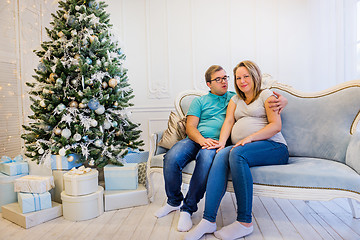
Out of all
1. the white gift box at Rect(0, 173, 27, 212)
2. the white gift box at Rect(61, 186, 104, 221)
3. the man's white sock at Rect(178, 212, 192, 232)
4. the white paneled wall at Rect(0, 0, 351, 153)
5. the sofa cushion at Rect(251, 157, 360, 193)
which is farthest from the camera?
the white paneled wall at Rect(0, 0, 351, 153)

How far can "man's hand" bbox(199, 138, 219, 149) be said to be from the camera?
78.4 inches

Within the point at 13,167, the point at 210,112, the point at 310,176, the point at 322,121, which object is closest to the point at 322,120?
the point at 322,121

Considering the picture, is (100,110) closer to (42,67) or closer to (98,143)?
(98,143)

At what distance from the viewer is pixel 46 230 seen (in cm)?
191

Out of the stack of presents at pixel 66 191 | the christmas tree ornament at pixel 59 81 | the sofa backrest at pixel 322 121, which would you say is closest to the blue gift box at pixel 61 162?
the stack of presents at pixel 66 191

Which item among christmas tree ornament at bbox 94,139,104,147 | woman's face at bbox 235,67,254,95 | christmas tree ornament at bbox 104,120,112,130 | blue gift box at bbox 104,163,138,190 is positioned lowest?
blue gift box at bbox 104,163,138,190

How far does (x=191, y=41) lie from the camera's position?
3633 millimetres

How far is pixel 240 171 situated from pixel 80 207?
1.21 metres

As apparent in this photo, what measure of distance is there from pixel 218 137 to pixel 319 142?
0.76 metres

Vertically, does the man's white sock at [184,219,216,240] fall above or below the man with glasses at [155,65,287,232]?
below

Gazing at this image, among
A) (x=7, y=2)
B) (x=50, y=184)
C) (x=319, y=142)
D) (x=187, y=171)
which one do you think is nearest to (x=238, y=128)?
(x=187, y=171)

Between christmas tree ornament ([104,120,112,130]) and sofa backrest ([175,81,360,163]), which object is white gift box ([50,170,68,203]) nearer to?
christmas tree ornament ([104,120,112,130])

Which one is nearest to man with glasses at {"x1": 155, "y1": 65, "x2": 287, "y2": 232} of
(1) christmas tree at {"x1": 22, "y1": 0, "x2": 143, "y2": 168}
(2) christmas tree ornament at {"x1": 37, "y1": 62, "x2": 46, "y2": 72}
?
(1) christmas tree at {"x1": 22, "y1": 0, "x2": 143, "y2": 168}

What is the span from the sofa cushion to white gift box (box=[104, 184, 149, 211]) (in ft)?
3.30
